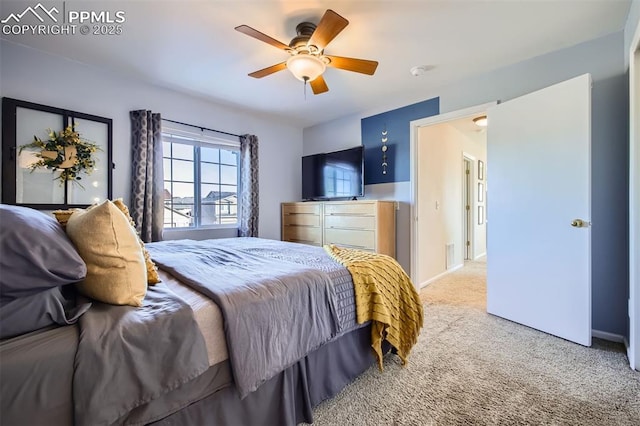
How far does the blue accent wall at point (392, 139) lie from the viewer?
11.3 ft

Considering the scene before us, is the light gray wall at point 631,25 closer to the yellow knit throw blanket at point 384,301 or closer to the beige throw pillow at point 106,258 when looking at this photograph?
the yellow knit throw blanket at point 384,301

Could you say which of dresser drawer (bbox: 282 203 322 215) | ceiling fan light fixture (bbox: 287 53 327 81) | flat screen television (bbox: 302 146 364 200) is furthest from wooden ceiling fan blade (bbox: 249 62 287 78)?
dresser drawer (bbox: 282 203 322 215)

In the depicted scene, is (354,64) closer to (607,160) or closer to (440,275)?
(607,160)

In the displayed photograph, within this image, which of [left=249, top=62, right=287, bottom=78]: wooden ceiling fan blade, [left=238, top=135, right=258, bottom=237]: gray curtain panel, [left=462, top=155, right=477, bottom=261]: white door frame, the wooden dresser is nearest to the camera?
[left=249, top=62, right=287, bottom=78]: wooden ceiling fan blade

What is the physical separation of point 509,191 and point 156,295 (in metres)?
2.91

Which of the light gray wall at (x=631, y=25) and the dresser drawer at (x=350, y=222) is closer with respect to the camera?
the light gray wall at (x=631, y=25)

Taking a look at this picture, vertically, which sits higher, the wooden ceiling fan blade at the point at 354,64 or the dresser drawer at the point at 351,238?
the wooden ceiling fan blade at the point at 354,64

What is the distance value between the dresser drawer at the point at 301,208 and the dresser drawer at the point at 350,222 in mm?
242

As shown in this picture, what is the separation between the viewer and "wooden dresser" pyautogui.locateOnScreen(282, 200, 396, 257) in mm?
3381

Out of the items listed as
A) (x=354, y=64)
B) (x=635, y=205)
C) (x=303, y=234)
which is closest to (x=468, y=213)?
(x=303, y=234)

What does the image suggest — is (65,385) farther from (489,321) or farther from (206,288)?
(489,321)

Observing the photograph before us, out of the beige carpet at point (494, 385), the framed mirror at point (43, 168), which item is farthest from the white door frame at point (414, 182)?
the framed mirror at point (43, 168)
